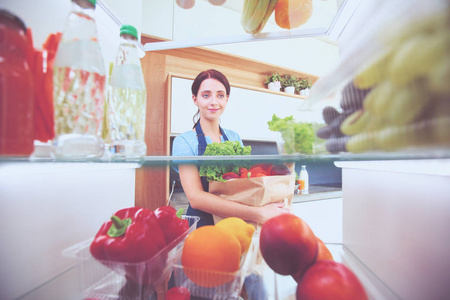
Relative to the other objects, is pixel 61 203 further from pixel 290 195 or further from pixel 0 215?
pixel 290 195

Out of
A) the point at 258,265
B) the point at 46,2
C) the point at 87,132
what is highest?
the point at 46,2

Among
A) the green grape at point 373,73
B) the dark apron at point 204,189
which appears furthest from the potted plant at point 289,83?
the green grape at point 373,73

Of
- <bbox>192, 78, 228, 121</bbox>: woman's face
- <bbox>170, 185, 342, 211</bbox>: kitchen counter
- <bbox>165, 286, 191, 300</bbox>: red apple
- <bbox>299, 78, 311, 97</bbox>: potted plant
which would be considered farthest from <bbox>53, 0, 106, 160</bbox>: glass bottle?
<bbox>299, 78, 311, 97</bbox>: potted plant

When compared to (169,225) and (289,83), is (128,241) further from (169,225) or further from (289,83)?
(289,83)

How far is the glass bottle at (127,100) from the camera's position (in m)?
0.41

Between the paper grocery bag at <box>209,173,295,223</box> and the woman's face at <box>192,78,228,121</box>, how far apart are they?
73cm

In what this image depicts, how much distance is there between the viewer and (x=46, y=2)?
1.37 feet

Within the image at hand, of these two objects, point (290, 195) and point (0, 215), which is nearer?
point (0, 215)

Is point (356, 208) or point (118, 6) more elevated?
point (118, 6)

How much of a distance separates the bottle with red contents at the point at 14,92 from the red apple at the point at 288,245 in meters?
Answer: 0.39

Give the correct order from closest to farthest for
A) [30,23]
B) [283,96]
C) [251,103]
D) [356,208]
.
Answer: [30,23]
[356,208]
[251,103]
[283,96]

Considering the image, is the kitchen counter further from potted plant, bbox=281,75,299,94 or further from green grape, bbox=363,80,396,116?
green grape, bbox=363,80,396,116

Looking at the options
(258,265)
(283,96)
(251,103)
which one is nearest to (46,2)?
(258,265)

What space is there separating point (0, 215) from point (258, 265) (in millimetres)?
490
